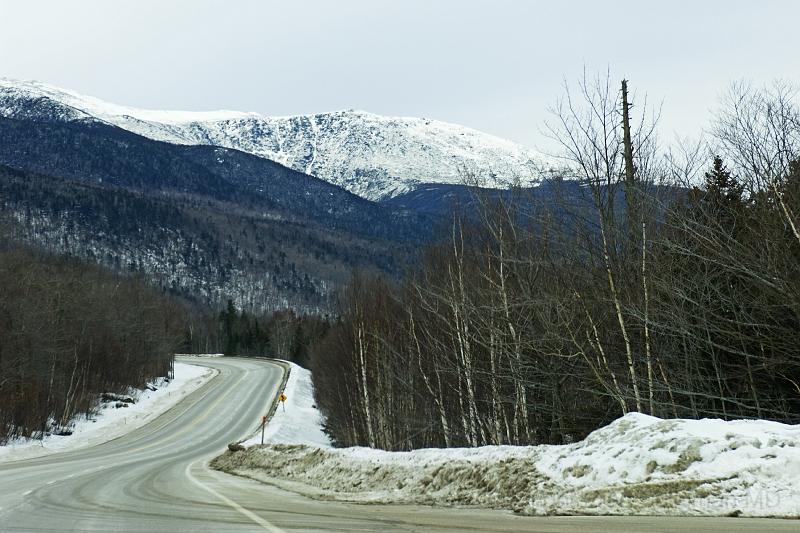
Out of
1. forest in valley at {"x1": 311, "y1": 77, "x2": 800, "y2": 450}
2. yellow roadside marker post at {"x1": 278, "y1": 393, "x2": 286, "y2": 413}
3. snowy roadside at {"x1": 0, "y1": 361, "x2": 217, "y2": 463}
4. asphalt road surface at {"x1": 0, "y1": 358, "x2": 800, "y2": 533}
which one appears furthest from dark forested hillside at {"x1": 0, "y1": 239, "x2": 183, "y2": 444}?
forest in valley at {"x1": 311, "y1": 77, "x2": 800, "y2": 450}

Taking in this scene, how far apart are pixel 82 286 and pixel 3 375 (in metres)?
18.0

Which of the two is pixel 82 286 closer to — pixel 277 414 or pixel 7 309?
pixel 7 309

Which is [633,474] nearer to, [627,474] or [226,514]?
[627,474]

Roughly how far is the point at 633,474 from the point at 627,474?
0.09 meters

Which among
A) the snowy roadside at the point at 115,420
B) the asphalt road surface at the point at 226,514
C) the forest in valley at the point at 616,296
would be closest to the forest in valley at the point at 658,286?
the forest in valley at the point at 616,296

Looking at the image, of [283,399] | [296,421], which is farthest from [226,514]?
[296,421]

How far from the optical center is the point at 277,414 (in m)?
62.3

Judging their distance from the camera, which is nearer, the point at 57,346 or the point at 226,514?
the point at 226,514

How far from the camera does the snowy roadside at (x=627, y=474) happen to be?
22.5 ft

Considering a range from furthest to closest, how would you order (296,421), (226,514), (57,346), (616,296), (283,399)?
(296,421) → (57,346) → (283,399) → (616,296) → (226,514)

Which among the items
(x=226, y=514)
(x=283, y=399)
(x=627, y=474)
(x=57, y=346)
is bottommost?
(x=283, y=399)

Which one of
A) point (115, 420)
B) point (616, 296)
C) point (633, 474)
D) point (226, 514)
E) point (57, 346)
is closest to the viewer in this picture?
point (633, 474)

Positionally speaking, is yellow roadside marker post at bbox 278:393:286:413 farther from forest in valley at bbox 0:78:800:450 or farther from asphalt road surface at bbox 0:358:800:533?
asphalt road surface at bbox 0:358:800:533

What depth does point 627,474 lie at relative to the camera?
793 cm
